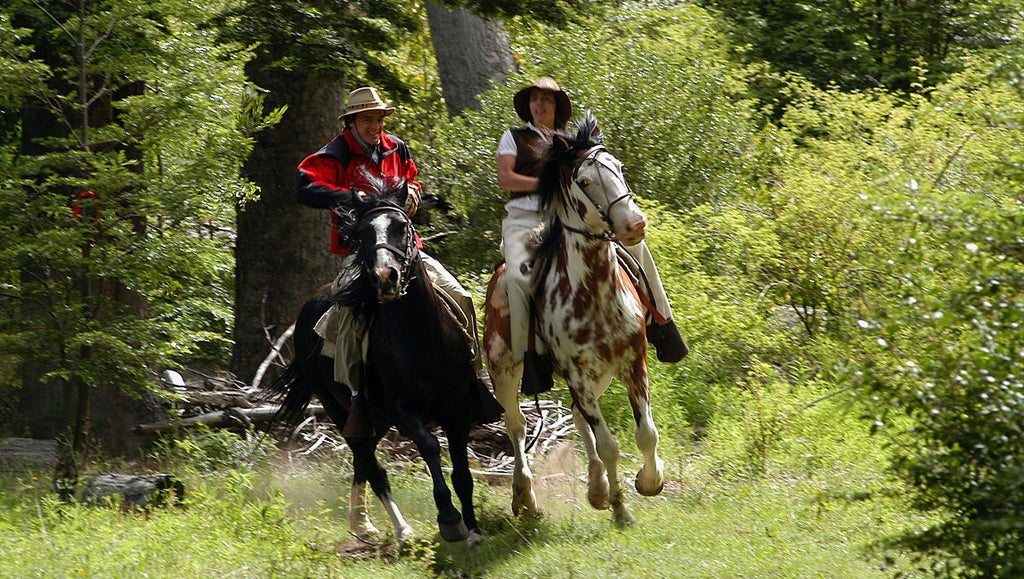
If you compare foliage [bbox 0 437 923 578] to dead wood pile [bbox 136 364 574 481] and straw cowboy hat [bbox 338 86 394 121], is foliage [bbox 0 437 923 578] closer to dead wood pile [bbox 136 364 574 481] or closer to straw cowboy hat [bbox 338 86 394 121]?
dead wood pile [bbox 136 364 574 481]

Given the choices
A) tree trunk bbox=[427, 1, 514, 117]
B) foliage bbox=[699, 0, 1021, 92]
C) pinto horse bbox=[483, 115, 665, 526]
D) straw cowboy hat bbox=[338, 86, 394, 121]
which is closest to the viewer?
pinto horse bbox=[483, 115, 665, 526]

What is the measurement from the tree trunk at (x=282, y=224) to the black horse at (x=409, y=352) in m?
4.29

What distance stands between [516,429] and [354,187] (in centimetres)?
236

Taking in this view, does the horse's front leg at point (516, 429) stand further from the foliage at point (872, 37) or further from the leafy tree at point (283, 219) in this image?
the foliage at point (872, 37)

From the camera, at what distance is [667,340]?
912cm

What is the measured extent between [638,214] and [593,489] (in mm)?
2058

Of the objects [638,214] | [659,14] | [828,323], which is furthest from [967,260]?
[659,14]

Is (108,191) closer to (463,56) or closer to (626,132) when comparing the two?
(626,132)

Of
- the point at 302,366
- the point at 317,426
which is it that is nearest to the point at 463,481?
the point at 302,366

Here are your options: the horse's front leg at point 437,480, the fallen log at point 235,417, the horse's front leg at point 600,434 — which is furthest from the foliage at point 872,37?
the horse's front leg at point 437,480

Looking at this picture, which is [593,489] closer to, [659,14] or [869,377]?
[869,377]

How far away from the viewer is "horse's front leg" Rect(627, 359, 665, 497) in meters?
8.32

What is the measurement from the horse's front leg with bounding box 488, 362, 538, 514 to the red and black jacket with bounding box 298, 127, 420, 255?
162 cm

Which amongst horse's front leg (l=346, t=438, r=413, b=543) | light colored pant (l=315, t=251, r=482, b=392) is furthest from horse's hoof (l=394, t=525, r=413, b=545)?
light colored pant (l=315, t=251, r=482, b=392)
